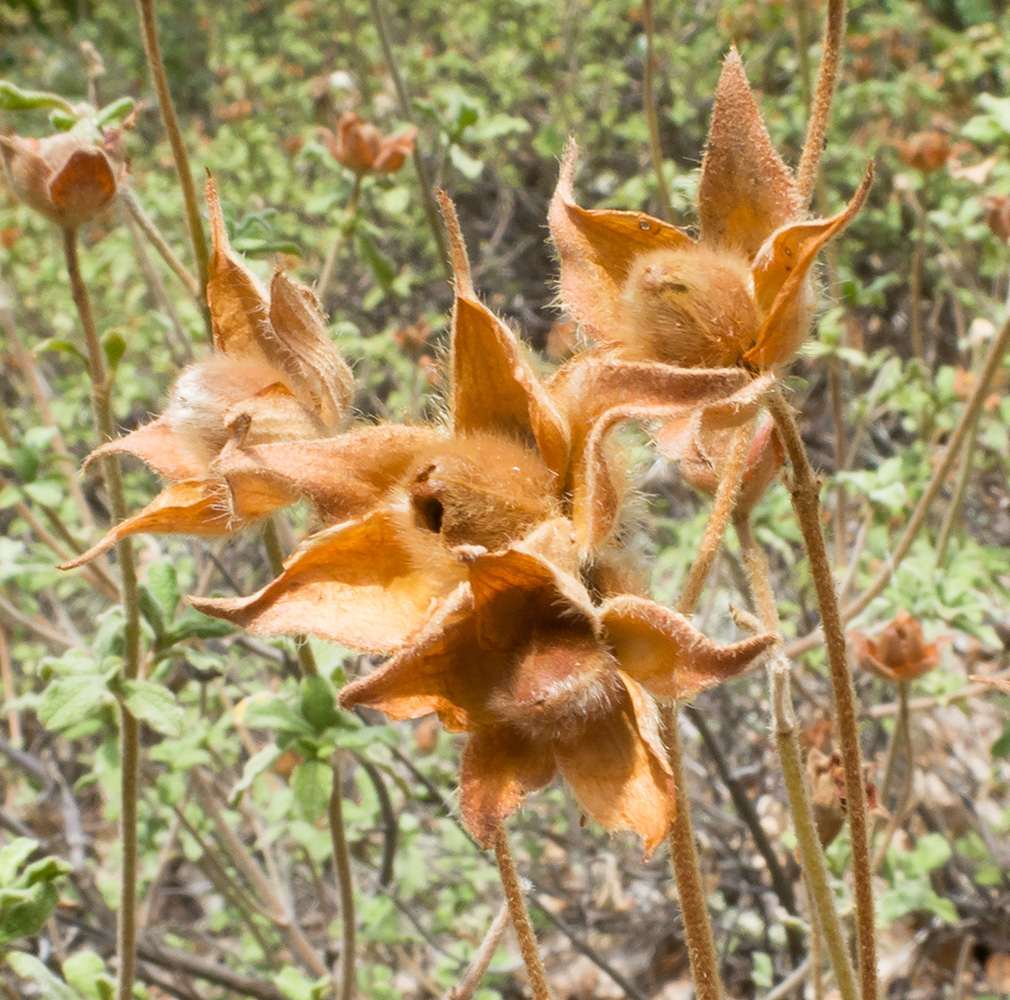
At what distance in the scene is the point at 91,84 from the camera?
1.94 metres

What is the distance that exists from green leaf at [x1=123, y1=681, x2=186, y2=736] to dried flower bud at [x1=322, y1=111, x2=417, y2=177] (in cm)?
135

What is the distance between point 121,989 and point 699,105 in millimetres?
4676

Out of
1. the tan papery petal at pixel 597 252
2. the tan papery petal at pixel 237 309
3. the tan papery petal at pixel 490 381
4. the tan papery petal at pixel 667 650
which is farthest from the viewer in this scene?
the tan papery petal at pixel 237 309

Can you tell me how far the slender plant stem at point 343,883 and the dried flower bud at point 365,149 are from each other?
1.37m

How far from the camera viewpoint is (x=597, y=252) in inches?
31.7

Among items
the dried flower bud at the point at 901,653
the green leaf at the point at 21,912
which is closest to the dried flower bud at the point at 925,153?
the dried flower bud at the point at 901,653

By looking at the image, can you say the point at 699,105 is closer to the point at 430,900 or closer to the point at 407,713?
the point at 430,900

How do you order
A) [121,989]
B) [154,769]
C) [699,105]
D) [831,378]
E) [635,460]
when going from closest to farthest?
[635,460], [121,989], [831,378], [154,769], [699,105]

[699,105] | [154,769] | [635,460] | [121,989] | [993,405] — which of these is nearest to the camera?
[635,460]

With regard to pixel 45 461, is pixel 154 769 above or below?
below

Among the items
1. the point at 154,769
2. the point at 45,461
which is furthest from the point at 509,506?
the point at 154,769

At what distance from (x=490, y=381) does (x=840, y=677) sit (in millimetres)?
343

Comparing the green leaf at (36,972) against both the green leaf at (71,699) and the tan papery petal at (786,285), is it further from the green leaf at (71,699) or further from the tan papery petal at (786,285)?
the tan papery petal at (786,285)

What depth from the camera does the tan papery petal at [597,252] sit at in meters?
0.79
